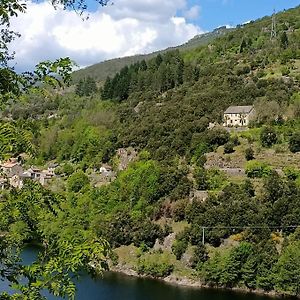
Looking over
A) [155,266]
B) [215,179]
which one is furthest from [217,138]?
[155,266]

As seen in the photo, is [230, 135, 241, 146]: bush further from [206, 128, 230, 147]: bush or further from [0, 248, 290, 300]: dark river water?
[0, 248, 290, 300]: dark river water

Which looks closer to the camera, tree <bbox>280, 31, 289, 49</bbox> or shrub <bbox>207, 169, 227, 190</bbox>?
shrub <bbox>207, 169, 227, 190</bbox>

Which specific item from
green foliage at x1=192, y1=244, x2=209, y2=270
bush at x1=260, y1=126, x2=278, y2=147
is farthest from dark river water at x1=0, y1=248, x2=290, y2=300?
bush at x1=260, y1=126, x2=278, y2=147

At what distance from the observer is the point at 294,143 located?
1162 inches

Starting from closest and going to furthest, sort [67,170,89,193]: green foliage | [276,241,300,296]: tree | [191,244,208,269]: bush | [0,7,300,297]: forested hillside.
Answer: [276,241,300,296]: tree < [0,7,300,297]: forested hillside < [191,244,208,269]: bush < [67,170,89,193]: green foliage

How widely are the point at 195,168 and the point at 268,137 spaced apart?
4506 millimetres

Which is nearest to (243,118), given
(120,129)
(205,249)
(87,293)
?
(120,129)

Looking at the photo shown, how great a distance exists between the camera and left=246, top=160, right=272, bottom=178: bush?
2752cm

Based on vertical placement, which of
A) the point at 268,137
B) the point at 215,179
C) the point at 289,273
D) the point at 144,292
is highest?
the point at 268,137

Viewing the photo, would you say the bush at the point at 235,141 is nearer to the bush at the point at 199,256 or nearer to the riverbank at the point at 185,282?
the bush at the point at 199,256

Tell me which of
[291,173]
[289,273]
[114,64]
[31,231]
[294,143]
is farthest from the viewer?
[114,64]

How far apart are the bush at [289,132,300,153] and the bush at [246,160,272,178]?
2.53 meters

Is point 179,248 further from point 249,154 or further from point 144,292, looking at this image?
point 249,154

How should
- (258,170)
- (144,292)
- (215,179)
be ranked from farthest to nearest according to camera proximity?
(215,179) < (258,170) < (144,292)
